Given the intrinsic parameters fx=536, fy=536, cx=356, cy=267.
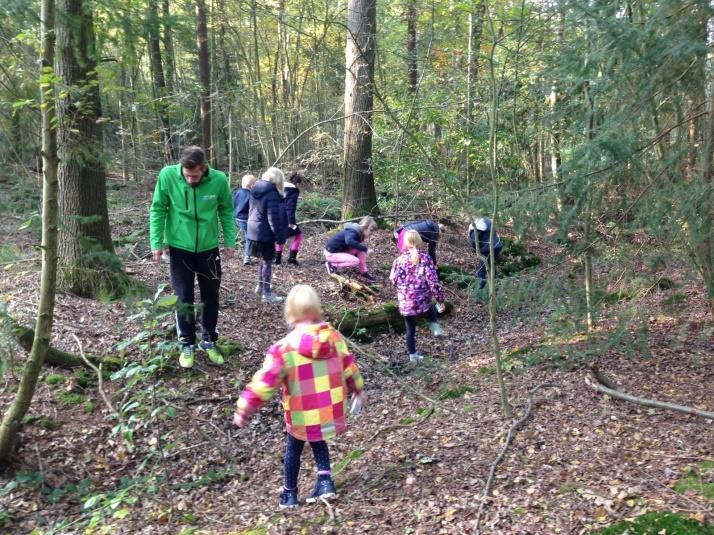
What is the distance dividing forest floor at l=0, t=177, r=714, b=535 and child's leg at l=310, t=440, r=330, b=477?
24 centimetres

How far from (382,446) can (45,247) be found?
9.94ft

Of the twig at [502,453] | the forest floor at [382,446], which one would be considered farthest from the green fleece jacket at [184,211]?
the twig at [502,453]

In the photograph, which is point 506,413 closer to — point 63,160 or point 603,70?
point 603,70

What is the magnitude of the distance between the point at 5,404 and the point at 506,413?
430cm

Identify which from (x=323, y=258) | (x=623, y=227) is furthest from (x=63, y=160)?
(x=323, y=258)

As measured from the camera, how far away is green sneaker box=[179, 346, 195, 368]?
5.47 m

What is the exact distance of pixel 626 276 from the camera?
18.2ft

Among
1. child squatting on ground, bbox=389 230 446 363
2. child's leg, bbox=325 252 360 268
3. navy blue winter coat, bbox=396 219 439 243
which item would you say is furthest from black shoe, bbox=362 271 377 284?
child squatting on ground, bbox=389 230 446 363

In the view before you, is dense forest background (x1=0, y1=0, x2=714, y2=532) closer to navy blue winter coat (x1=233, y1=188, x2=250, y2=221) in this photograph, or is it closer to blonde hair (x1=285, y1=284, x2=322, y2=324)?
blonde hair (x1=285, y1=284, x2=322, y2=324)

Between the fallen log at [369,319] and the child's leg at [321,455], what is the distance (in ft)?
11.1

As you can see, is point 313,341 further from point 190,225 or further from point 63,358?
point 63,358

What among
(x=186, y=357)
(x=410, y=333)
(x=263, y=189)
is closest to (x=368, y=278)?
(x=410, y=333)

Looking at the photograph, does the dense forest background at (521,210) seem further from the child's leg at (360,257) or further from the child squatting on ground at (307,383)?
the child's leg at (360,257)

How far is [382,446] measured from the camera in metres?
4.48
